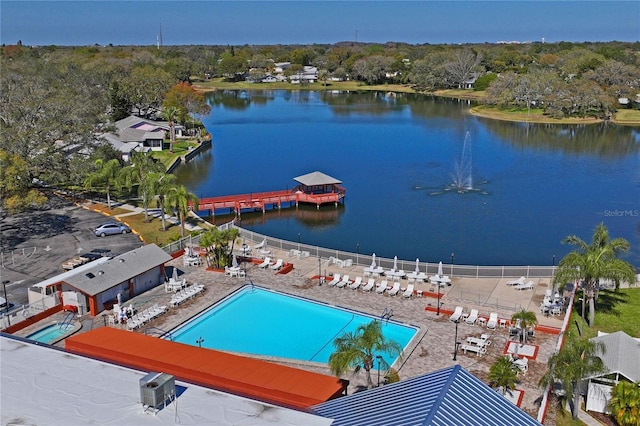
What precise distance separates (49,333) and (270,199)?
32.3m

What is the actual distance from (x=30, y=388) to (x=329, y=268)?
81.9 feet

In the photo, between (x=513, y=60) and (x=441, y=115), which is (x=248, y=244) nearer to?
(x=441, y=115)

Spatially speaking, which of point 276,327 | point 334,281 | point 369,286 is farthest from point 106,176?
point 369,286

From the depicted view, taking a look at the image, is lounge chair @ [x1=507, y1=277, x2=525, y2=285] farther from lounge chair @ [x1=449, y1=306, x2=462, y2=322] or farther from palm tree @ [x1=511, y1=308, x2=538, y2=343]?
palm tree @ [x1=511, y1=308, x2=538, y2=343]

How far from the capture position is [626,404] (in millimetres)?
22375

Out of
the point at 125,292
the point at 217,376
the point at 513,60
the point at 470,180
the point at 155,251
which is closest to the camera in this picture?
the point at 217,376

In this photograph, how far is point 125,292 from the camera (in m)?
35.3

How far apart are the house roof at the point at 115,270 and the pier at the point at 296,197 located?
21.9 meters

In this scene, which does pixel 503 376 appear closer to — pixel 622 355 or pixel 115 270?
pixel 622 355

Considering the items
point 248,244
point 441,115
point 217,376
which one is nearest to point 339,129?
point 441,115

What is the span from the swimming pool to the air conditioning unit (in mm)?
13524

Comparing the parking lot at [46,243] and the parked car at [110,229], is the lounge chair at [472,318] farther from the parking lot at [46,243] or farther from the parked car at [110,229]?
the parked car at [110,229]

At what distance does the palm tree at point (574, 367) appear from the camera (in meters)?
22.9

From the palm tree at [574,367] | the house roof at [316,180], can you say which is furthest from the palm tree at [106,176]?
the palm tree at [574,367]
